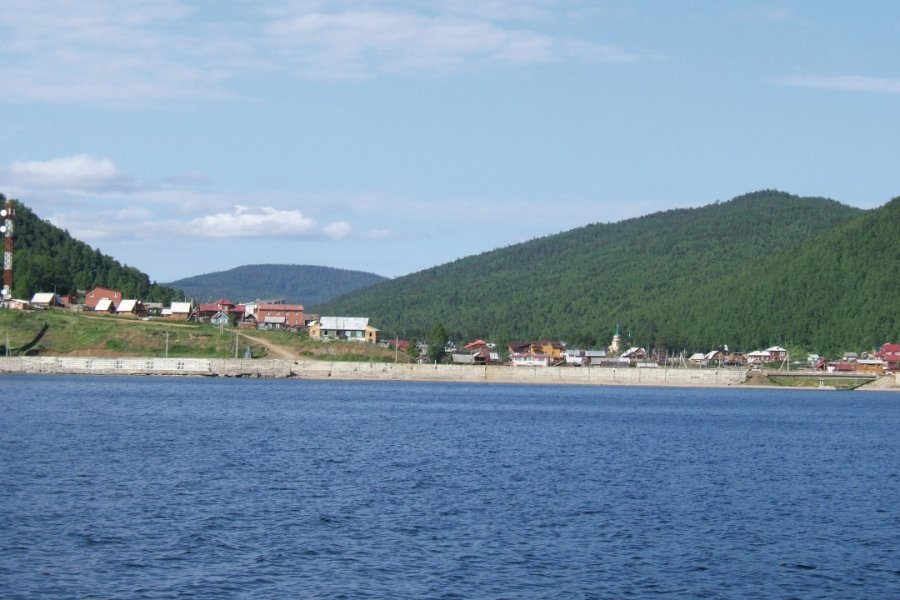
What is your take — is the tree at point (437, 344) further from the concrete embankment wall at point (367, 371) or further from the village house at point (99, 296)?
the village house at point (99, 296)

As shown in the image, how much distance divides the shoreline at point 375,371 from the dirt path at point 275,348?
4133mm

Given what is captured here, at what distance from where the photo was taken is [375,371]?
15775 cm

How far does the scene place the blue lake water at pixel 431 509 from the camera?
Answer: 1150 inches

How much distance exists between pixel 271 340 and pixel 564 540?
430 ft

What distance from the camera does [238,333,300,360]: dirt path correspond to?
516 feet

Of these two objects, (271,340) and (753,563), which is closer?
(753,563)

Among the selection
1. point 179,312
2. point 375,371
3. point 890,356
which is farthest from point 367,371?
point 890,356

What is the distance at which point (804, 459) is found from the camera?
6272 cm

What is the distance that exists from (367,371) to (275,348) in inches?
508

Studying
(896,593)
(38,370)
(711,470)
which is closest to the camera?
(896,593)

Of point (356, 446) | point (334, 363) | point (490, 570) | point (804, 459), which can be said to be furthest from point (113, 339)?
point (490, 570)

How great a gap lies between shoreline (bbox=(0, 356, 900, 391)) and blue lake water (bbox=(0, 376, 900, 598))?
63.8 metres

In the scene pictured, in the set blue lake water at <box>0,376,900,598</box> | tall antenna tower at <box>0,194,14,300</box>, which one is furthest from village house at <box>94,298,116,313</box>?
blue lake water at <box>0,376,900,598</box>

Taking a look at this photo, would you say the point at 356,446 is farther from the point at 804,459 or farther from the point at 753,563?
the point at 753,563
